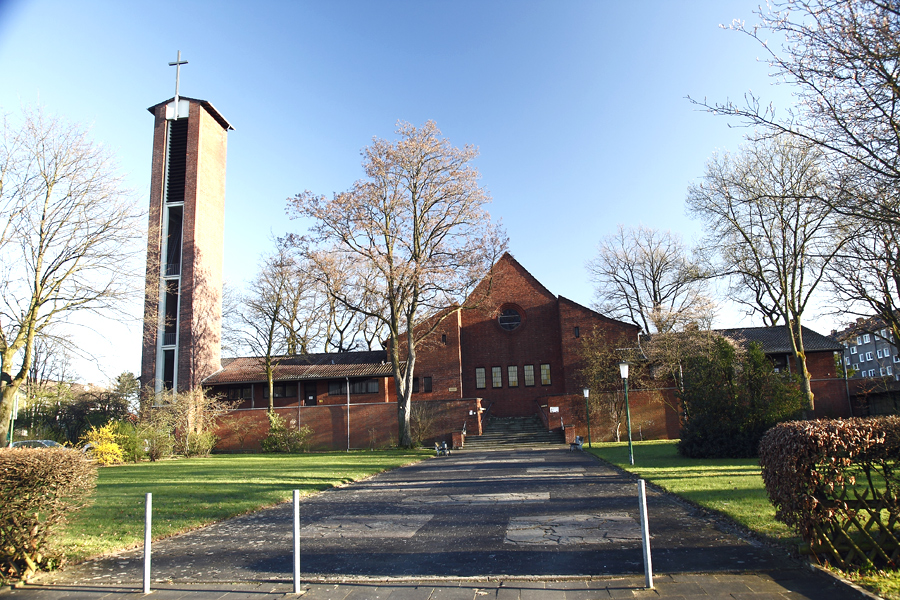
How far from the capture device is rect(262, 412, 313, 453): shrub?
33031 millimetres

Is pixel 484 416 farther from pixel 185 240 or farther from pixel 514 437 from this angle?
pixel 185 240

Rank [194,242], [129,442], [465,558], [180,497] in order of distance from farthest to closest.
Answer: [194,242], [129,442], [180,497], [465,558]

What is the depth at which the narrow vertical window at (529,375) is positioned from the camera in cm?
4078

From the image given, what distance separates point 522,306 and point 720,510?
3360 cm

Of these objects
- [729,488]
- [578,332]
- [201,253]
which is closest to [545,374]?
[578,332]

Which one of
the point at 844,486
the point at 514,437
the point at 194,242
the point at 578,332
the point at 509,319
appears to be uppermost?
the point at 194,242

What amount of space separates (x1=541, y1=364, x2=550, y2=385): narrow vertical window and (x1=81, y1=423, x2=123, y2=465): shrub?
26.8 meters

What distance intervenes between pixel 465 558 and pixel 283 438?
1138 inches

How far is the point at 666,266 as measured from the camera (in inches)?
1788

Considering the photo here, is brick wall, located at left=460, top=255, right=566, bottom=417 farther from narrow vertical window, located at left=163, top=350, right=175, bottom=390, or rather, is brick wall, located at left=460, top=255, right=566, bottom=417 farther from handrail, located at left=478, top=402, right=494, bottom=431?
narrow vertical window, located at left=163, top=350, right=175, bottom=390

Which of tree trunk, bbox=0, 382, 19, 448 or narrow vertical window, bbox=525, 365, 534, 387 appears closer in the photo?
tree trunk, bbox=0, 382, 19, 448

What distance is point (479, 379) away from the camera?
136 ft

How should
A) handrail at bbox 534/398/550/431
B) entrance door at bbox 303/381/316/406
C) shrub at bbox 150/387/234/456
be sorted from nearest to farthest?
shrub at bbox 150/387/234/456 → handrail at bbox 534/398/550/431 → entrance door at bbox 303/381/316/406

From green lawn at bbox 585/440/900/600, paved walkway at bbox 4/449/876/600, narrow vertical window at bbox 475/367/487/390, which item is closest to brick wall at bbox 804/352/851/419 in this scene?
green lawn at bbox 585/440/900/600
